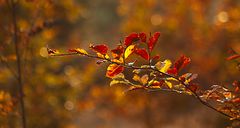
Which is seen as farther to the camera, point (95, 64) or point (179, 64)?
point (95, 64)

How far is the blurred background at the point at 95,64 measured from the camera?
173 inches

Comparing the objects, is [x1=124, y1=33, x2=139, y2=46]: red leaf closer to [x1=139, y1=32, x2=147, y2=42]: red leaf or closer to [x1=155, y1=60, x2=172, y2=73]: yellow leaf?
[x1=139, y1=32, x2=147, y2=42]: red leaf

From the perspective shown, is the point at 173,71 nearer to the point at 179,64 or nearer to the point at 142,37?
the point at 179,64

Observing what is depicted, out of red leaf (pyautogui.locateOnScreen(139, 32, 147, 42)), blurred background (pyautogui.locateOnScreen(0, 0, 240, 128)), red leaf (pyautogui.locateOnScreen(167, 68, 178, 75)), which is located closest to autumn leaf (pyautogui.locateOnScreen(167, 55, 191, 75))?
red leaf (pyautogui.locateOnScreen(167, 68, 178, 75))

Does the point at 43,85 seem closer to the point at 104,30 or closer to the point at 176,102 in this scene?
the point at 176,102

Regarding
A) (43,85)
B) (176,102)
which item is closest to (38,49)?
(43,85)

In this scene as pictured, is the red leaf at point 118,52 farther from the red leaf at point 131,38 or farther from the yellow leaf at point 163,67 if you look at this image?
the yellow leaf at point 163,67

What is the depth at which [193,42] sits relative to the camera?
786 centimetres

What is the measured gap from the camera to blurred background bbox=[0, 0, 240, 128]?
14.4ft

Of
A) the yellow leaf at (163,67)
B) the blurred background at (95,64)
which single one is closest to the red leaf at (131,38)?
the yellow leaf at (163,67)

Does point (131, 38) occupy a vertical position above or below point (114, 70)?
above

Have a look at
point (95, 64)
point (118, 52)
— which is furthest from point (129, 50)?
point (95, 64)

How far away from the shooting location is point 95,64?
281 inches

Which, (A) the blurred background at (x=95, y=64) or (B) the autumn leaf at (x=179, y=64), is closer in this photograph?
(B) the autumn leaf at (x=179, y=64)
